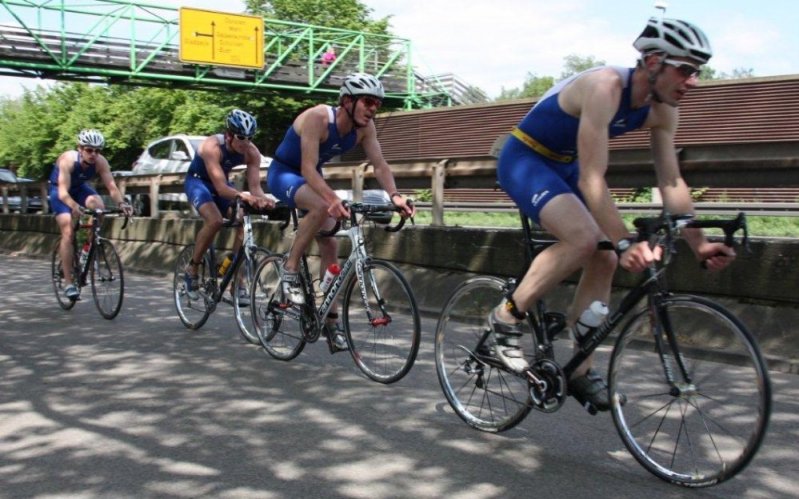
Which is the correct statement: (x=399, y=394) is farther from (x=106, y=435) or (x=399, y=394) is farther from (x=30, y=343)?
(x=30, y=343)

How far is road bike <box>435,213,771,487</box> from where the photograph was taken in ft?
11.0

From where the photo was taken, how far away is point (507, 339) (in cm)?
417

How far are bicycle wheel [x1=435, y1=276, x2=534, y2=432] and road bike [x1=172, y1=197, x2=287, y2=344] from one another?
234cm

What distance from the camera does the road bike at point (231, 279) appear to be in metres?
6.86

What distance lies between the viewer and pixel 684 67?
3.51 m

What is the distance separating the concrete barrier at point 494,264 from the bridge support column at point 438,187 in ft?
0.68

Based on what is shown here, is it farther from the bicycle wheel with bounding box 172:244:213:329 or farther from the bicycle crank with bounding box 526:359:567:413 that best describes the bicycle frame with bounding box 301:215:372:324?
the bicycle wheel with bounding box 172:244:213:329

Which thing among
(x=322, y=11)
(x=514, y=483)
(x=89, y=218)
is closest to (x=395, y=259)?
(x=89, y=218)

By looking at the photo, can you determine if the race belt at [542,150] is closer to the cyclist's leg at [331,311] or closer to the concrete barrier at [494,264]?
the concrete barrier at [494,264]

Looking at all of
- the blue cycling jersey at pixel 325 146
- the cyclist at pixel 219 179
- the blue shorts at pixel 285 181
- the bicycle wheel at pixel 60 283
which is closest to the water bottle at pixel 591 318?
the blue cycling jersey at pixel 325 146

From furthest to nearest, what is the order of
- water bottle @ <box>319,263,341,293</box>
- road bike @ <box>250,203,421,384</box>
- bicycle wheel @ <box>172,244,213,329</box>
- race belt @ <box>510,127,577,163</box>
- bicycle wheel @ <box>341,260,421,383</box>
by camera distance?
bicycle wheel @ <box>172,244,213,329</box>
water bottle @ <box>319,263,341,293</box>
road bike @ <box>250,203,421,384</box>
bicycle wheel @ <box>341,260,421,383</box>
race belt @ <box>510,127,577,163</box>

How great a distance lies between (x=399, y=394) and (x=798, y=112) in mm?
20744

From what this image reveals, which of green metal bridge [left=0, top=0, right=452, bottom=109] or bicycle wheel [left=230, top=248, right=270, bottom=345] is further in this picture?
green metal bridge [left=0, top=0, right=452, bottom=109]

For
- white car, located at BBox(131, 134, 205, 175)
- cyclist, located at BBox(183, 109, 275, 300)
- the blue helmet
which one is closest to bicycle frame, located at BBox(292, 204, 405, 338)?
cyclist, located at BBox(183, 109, 275, 300)
